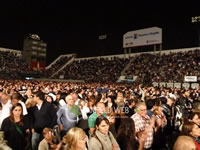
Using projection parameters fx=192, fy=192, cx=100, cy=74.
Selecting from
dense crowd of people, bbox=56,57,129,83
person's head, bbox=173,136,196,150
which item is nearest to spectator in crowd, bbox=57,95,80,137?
person's head, bbox=173,136,196,150

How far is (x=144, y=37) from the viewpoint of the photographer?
115ft

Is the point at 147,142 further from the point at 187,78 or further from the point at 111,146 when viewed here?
the point at 187,78

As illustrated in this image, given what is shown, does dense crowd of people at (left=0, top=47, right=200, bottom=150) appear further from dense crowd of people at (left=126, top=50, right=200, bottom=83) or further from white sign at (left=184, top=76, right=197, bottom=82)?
dense crowd of people at (left=126, top=50, right=200, bottom=83)

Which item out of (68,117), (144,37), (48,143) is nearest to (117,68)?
(144,37)

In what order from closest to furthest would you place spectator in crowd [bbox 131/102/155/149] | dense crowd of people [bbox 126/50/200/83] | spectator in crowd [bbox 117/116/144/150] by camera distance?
1. spectator in crowd [bbox 117/116/144/150]
2. spectator in crowd [bbox 131/102/155/149]
3. dense crowd of people [bbox 126/50/200/83]

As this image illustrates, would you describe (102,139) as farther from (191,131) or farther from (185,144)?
(191,131)

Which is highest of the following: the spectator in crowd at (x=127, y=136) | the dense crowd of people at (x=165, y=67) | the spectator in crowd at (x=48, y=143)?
the dense crowd of people at (x=165, y=67)

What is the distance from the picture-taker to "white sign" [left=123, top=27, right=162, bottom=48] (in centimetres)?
3334

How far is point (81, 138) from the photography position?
8.21ft

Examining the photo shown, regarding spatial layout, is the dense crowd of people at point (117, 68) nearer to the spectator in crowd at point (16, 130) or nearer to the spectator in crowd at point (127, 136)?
the spectator in crowd at point (127, 136)

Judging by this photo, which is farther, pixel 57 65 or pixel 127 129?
pixel 57 65

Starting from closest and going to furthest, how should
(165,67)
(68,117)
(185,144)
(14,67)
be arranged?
(185,144)
(68,117)
(165,67)
(14,67)

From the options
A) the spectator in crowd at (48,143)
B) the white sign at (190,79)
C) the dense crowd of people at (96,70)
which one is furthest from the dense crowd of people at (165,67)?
the spectator in crowd at (48,143)

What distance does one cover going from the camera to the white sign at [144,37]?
1313 inches
